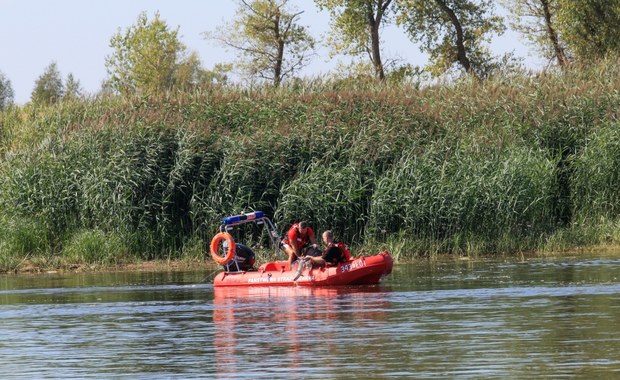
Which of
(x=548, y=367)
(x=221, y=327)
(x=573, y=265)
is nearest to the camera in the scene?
(x=548, y=367)

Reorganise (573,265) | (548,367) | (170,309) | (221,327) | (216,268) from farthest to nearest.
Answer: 1. (216,268)
2. (573,265)
3. (170,309)
4. (221,327)
5. (548,367)

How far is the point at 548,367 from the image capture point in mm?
13523

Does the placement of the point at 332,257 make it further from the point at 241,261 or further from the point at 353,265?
the point at 241,261

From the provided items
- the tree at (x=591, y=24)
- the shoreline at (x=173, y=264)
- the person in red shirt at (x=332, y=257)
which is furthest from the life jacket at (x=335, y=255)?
the tree at (x=591, y=24)

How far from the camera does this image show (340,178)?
30.1m

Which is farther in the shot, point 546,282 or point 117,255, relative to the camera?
point 117,255

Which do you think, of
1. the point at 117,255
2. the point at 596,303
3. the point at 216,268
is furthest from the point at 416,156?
the point at 596,303

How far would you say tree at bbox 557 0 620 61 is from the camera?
168ft

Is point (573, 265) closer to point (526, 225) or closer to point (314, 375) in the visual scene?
point (526, 225)

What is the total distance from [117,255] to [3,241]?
296 cm

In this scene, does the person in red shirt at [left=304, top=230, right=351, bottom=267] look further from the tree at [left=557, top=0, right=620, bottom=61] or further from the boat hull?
the tree at [left=557, top=0, right=620, bottom=61]

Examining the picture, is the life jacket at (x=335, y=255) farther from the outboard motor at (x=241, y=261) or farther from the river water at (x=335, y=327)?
the outboard motor at (x=241, y=261)

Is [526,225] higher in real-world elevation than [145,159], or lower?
lower

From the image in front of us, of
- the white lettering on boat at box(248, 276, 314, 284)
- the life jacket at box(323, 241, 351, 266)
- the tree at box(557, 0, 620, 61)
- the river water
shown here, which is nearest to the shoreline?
the river water
